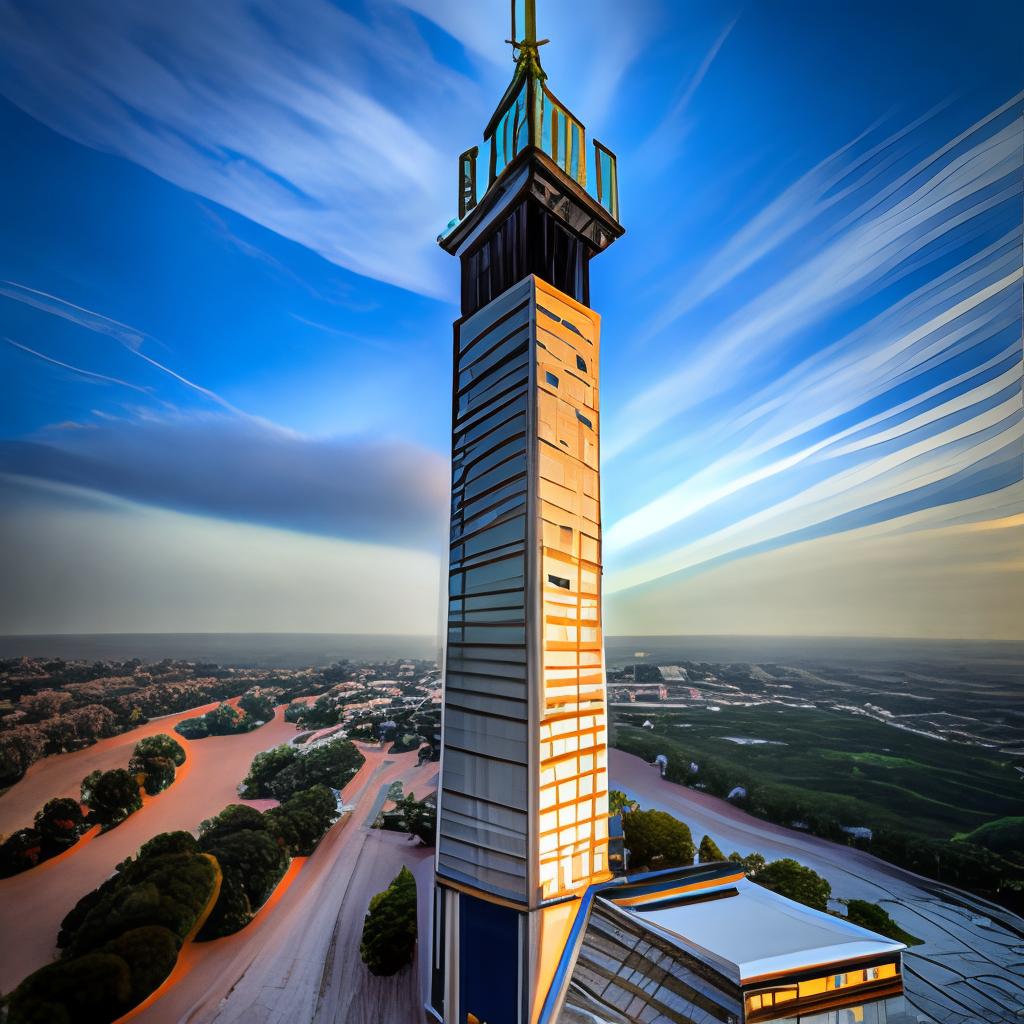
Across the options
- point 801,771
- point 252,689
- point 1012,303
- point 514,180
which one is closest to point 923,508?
point 1012,303

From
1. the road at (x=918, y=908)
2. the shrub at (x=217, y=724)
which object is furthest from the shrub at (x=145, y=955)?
the road at (x=918, y=908)

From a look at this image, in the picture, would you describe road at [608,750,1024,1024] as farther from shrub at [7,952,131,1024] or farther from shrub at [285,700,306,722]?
shrub at [7,952,131,1024]

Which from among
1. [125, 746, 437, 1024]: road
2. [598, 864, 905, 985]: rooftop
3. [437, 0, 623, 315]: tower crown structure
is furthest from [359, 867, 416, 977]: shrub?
[437, 0, 623, 315]: tower crown structure

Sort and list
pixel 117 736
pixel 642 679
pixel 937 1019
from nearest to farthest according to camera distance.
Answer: pixel 937 1019 < pixel 117 736 < pixel 642 679

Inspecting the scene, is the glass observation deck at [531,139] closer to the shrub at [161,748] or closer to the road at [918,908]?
the shrub at [161,748]

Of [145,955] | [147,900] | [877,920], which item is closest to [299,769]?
[147,900]

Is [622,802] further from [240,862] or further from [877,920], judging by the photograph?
[240,862]

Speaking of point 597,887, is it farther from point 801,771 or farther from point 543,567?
point 801,771
